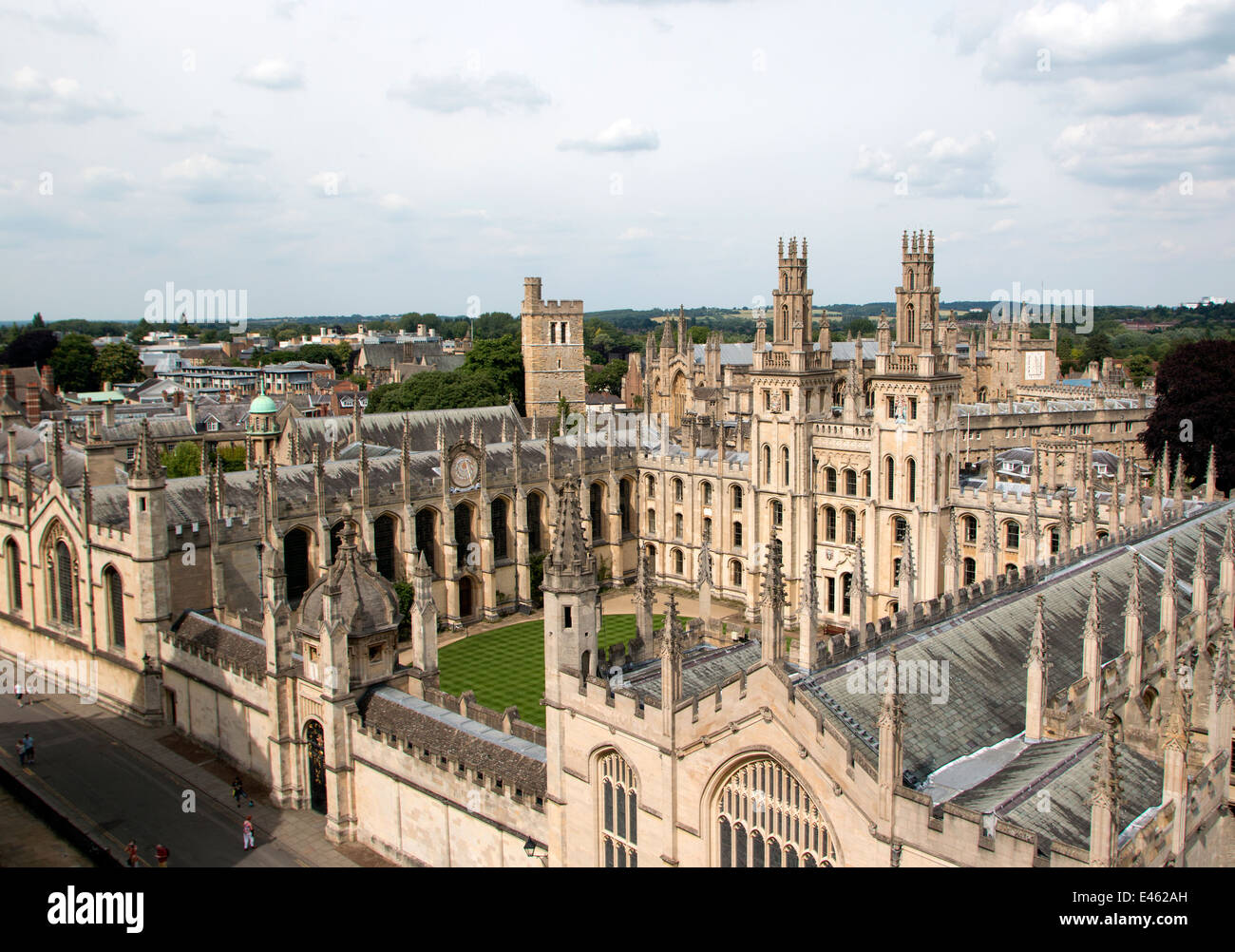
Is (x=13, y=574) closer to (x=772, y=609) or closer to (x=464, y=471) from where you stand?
(x=464, y=471)

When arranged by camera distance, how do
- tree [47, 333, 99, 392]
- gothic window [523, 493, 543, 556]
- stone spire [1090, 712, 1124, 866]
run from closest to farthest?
stone spire [1090, 712, 1124, 866], gothic window [523, 493, 543, 556], tree [47, 333, 99, 392]

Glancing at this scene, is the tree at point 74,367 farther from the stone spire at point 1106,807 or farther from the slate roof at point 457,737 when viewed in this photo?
the stone spire at point 1106,807

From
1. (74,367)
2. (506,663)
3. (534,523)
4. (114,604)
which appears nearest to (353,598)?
(114,604)

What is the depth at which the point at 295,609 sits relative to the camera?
4094 centimetres

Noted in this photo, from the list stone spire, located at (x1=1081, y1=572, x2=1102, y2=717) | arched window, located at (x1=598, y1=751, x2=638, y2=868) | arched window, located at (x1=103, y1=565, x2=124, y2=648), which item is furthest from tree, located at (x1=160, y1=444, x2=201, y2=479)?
stone spire, located at (x1=1081, y1=572, x2=1102, y2=717)

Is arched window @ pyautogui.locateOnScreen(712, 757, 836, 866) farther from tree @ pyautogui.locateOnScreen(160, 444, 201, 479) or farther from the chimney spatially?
the chimney

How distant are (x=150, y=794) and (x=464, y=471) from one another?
2161 cm

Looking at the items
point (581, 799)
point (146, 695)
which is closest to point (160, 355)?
point (146, 695)

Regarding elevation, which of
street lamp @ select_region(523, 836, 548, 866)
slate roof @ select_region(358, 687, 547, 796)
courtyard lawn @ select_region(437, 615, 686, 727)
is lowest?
courtyard lawn @ select_region(437, 615, 686, 727)

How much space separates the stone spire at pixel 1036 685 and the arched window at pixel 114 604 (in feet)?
97.4

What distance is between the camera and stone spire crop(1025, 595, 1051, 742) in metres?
18.4

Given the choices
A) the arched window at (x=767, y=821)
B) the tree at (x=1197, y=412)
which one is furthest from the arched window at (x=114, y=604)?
the tree at (x=1197, y=412)

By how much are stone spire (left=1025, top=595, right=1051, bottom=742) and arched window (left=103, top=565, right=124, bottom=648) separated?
29.7 metres
